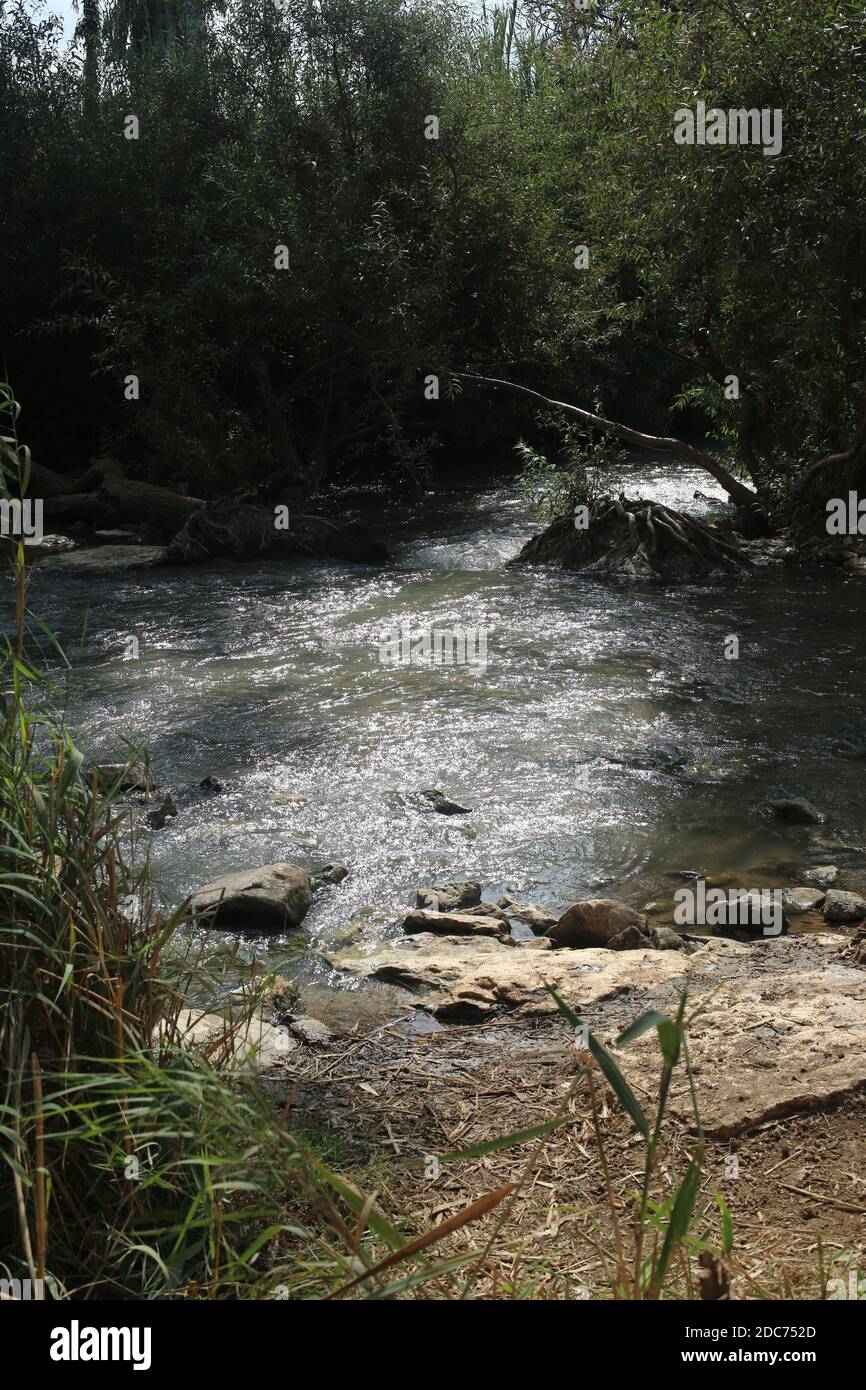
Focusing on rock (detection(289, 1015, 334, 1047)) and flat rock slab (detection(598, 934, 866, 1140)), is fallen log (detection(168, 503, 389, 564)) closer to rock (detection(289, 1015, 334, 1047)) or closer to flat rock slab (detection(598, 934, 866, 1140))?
rock (detection(289, 1015, 334, 1047))

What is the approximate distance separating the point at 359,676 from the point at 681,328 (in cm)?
917

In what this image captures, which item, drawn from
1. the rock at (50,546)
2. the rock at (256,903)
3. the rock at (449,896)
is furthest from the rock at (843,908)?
the rock at (50,546)

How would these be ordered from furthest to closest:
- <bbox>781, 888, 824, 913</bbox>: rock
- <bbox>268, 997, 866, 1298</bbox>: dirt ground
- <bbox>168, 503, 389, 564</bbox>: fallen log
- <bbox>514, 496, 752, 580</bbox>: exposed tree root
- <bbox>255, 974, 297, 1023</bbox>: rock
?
<bbox>168, 503, 389, 564</bbox>: fallen log, <bbox>514, 496, 752, 580</bbox>: exposed tree root, <bbox>781, 888, 824, 913</bbox>: rock, <bbox>255, 974, 297, 1023</bbox>: rock, <bbox>268, 997, 866, 1298</bbox>: dirt ground

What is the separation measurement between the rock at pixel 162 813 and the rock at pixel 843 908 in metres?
3.65

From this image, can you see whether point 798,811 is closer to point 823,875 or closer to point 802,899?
point 823,875

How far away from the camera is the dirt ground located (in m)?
2.65

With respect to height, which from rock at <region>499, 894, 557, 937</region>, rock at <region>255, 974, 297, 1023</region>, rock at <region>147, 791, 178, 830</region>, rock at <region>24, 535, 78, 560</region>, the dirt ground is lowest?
rock at <region>499, 894, 557, 937</region>

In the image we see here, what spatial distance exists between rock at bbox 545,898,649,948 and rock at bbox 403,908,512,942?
10.0 inches

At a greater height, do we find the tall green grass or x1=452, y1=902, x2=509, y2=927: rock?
the tall green grass

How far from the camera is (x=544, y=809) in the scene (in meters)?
7.10

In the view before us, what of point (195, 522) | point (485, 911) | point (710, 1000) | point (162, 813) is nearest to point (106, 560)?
point (195, 522)

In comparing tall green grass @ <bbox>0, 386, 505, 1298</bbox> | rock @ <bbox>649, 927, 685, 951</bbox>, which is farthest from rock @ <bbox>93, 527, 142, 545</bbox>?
tall green grass @ <bbox>0, 386, 505, 1298</bbox>

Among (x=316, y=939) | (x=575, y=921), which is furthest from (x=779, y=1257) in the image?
(x=316, y=939)

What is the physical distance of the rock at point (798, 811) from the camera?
688cm
